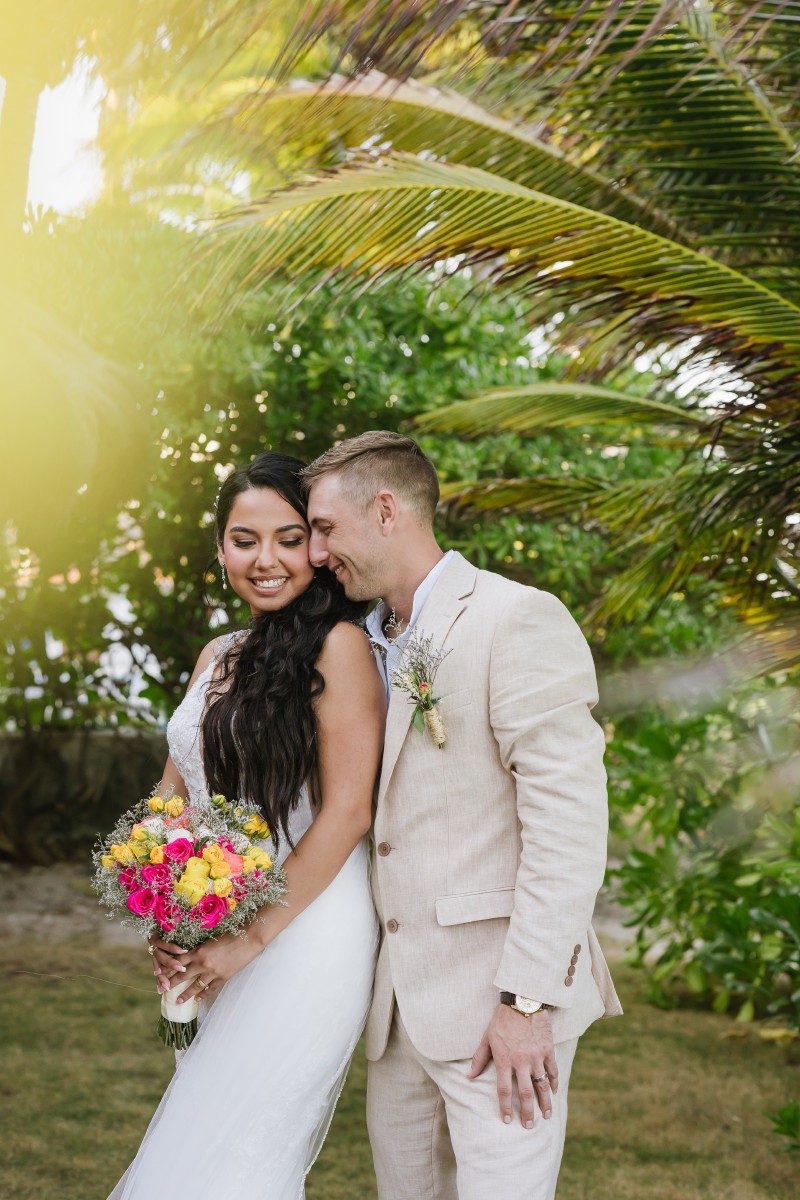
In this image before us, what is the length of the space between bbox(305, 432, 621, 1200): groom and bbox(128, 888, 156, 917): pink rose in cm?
57

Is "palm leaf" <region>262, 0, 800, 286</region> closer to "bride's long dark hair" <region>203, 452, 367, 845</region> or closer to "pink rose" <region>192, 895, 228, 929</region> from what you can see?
"bride's long dark hair" <region>203, 452, 367, 845</region>

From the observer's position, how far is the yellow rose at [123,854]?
101 inches

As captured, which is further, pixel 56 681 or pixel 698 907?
pixel 56 681

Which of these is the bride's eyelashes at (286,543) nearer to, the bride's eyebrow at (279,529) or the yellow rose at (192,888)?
the bride's eyebrow at (279,529)

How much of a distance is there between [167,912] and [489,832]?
761 millimetres

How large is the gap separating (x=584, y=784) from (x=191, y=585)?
5.22 metres

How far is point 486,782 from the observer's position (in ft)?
8.91

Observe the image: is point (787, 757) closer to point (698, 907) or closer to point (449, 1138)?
point (698, 907)

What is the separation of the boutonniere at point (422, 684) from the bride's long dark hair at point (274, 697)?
1.06ft

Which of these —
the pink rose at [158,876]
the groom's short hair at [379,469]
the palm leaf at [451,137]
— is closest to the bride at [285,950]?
the pink rose at [158,876]

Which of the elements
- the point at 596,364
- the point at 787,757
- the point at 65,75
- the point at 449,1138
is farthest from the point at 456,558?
the point at 787,757

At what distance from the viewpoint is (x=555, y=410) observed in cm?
557

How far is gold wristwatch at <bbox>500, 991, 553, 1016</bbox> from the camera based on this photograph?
2.53 meters

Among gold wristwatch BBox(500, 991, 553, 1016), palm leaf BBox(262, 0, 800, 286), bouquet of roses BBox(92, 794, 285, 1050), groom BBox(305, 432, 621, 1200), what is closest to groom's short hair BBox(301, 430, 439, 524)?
groom BBox(305, 432, 621, 1200)
